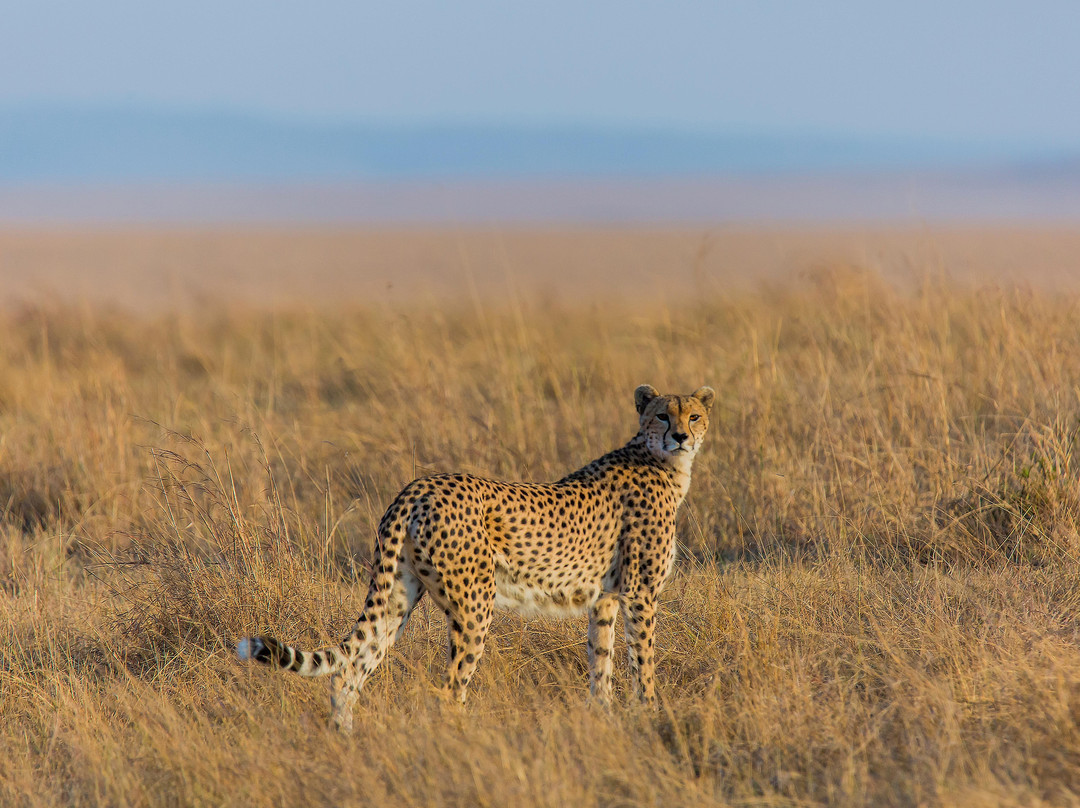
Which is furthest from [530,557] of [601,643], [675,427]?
[675,427]

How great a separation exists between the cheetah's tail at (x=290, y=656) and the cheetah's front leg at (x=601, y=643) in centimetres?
77

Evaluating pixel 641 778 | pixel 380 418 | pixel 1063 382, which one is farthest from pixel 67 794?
pixel 1063 382

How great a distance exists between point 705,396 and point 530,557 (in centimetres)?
99

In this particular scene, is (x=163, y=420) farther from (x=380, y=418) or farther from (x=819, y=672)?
(x=819, y=672)

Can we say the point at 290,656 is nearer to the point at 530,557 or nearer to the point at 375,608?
the point at 375,608

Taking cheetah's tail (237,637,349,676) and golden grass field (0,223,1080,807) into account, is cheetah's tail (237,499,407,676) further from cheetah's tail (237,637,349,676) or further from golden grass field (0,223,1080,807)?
golden grass field (0,223,1080,807)

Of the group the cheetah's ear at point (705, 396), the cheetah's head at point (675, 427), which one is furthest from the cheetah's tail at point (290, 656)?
the cheetah's ear at point (705, 396)

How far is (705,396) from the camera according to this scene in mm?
4066

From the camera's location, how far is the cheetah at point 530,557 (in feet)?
10.6

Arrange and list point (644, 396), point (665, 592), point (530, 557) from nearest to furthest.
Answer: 1. point (530, 557)
2. point (644, 396)
3. point (665, 592)

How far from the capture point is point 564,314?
1234 centimetres

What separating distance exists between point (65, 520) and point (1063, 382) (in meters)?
4.64

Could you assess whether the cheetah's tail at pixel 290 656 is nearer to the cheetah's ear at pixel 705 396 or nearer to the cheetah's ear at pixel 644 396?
the cheetah's ear at pixel 644 396

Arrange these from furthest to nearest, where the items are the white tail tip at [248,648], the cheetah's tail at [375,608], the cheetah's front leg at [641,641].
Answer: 1. the cheetah's front leg at [641,641]
2. the cheetah's tail at [375,608]
3. the white tail tip at [248,648]
